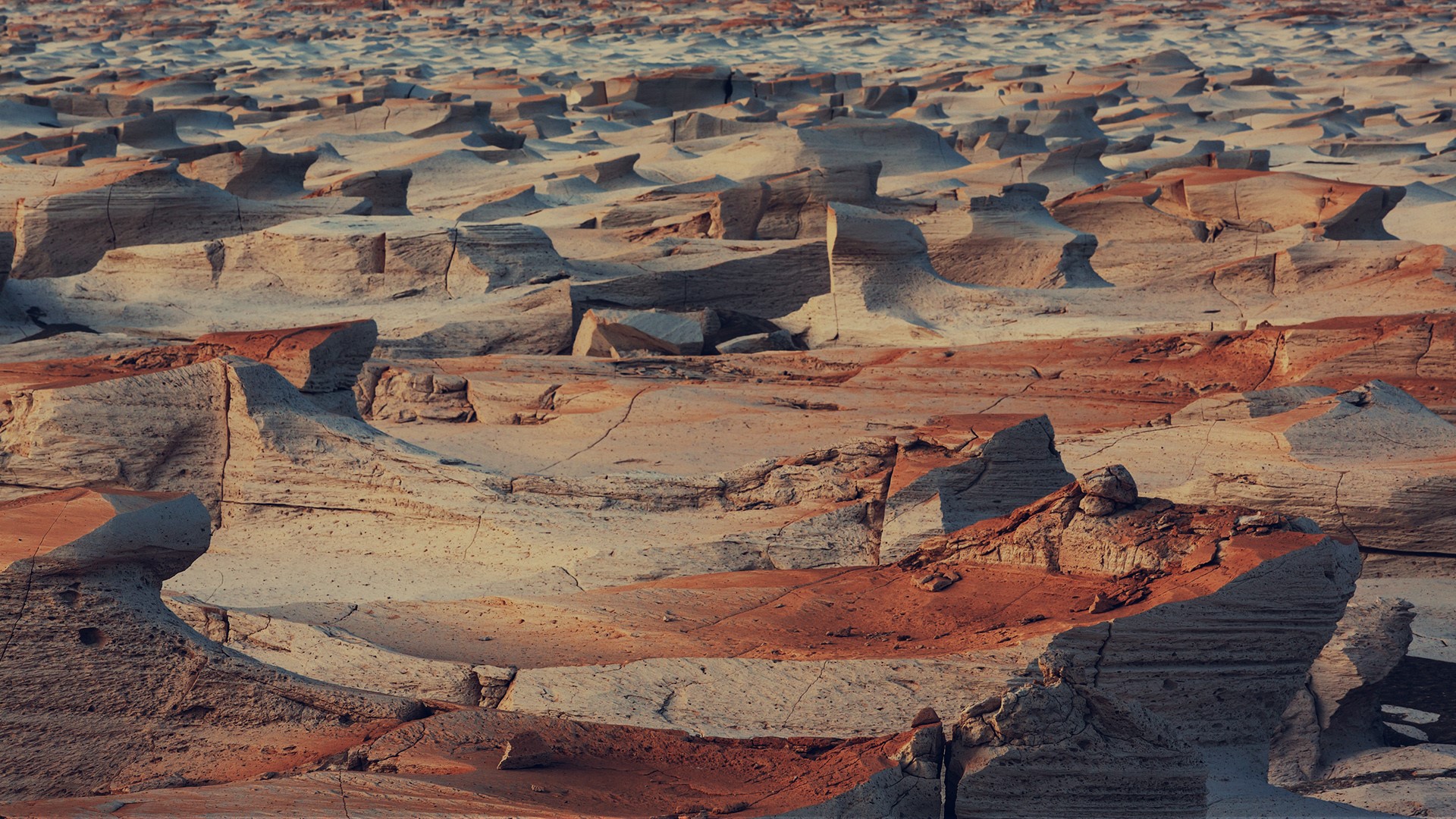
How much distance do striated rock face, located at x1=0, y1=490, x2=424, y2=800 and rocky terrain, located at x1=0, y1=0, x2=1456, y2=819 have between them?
0.01 meters

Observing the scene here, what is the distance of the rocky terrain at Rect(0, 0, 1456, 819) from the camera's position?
3928 mm

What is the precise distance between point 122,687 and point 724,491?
3.08 meters

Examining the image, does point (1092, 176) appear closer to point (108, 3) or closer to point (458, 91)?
point (458, 91)

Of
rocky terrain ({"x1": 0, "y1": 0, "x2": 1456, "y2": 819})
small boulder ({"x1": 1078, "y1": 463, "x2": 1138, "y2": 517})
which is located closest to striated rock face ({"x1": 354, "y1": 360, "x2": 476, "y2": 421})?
rocky terrain ({"x1": 0, "y1": 0, "x2": 1456, "y2": 819})

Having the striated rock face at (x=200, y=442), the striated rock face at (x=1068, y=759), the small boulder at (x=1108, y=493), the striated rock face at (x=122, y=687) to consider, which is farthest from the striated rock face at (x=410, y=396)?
the striated rock face at (x=1068, y=759)

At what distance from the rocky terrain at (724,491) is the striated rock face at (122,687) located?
0.04 ft

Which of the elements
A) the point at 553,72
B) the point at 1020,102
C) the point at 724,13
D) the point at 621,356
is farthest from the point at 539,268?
the point at 724,13

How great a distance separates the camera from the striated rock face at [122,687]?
385 centimetres

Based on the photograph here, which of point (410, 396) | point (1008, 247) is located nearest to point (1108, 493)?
point (410, 396)

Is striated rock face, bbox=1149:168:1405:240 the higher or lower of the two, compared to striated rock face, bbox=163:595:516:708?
lower

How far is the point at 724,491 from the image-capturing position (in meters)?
6.59

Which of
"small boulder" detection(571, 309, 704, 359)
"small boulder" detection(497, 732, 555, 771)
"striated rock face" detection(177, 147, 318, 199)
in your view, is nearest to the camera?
Result: "small boulder" detection(497, 732, 555, 771)

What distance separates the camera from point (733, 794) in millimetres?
3697

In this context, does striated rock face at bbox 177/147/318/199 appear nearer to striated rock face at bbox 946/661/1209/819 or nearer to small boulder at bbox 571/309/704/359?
small boulder at bbox 571/309/704/359
